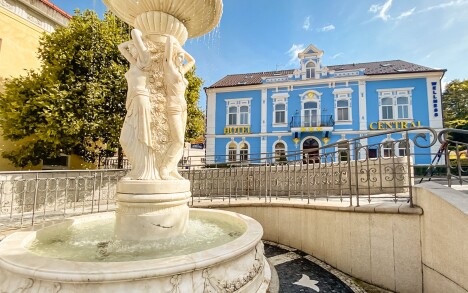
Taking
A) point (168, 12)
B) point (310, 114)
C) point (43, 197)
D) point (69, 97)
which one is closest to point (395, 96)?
point (310, 114)

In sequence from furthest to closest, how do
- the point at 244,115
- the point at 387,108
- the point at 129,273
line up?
the point at 244,115
the point at 387,108
the point at 129,273

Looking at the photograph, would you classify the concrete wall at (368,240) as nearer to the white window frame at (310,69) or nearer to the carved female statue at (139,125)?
the carved female statue at (139,125)

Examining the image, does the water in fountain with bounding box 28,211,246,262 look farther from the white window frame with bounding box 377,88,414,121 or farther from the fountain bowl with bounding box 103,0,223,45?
the white window frame with bounding box 377,88,414,121

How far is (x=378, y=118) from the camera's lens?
19.2 m

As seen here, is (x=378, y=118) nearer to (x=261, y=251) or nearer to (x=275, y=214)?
(x=275, y=214)

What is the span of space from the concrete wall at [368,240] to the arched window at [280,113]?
56.3 ft

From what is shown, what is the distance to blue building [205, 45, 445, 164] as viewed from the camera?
61.1 ft

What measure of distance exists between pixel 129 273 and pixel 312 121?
66.8ft

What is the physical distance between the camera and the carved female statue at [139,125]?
11.5 feet

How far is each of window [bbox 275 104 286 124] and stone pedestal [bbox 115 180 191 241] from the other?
62.5 feet

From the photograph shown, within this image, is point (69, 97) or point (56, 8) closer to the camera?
point (69, 97)

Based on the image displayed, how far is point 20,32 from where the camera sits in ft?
37.4

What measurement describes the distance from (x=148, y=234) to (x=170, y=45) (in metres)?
2.93

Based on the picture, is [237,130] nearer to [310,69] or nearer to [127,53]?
[310,69]
